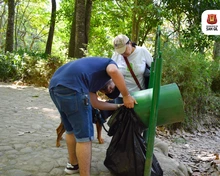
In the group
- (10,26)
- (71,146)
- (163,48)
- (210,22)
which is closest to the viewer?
(71,146)

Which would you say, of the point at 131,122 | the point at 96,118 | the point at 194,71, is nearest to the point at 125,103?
the point at 131,122

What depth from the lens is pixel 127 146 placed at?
2.75m

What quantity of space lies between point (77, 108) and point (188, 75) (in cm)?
405

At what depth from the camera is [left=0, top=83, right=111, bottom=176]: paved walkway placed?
10.2 ft

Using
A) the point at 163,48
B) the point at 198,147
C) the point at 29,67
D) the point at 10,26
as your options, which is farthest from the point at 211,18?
the point at 10,26

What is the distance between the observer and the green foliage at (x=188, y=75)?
5.86m

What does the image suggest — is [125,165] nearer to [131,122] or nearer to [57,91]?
[131,122]

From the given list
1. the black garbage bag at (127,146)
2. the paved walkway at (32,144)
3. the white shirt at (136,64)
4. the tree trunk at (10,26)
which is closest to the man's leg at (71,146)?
the paved walkway at (32,144)

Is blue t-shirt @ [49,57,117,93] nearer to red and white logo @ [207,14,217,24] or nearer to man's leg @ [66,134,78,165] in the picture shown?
man's leg @ [66,134,78,165]

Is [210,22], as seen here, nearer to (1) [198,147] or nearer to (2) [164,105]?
(1) [198,147]

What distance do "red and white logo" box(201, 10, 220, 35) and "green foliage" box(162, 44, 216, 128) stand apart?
283 centimetres

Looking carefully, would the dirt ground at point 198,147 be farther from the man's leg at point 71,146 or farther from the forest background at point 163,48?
the man's leg at point 71,146

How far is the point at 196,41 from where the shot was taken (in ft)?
30.6

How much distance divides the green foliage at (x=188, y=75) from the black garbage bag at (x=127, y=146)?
3228mm
